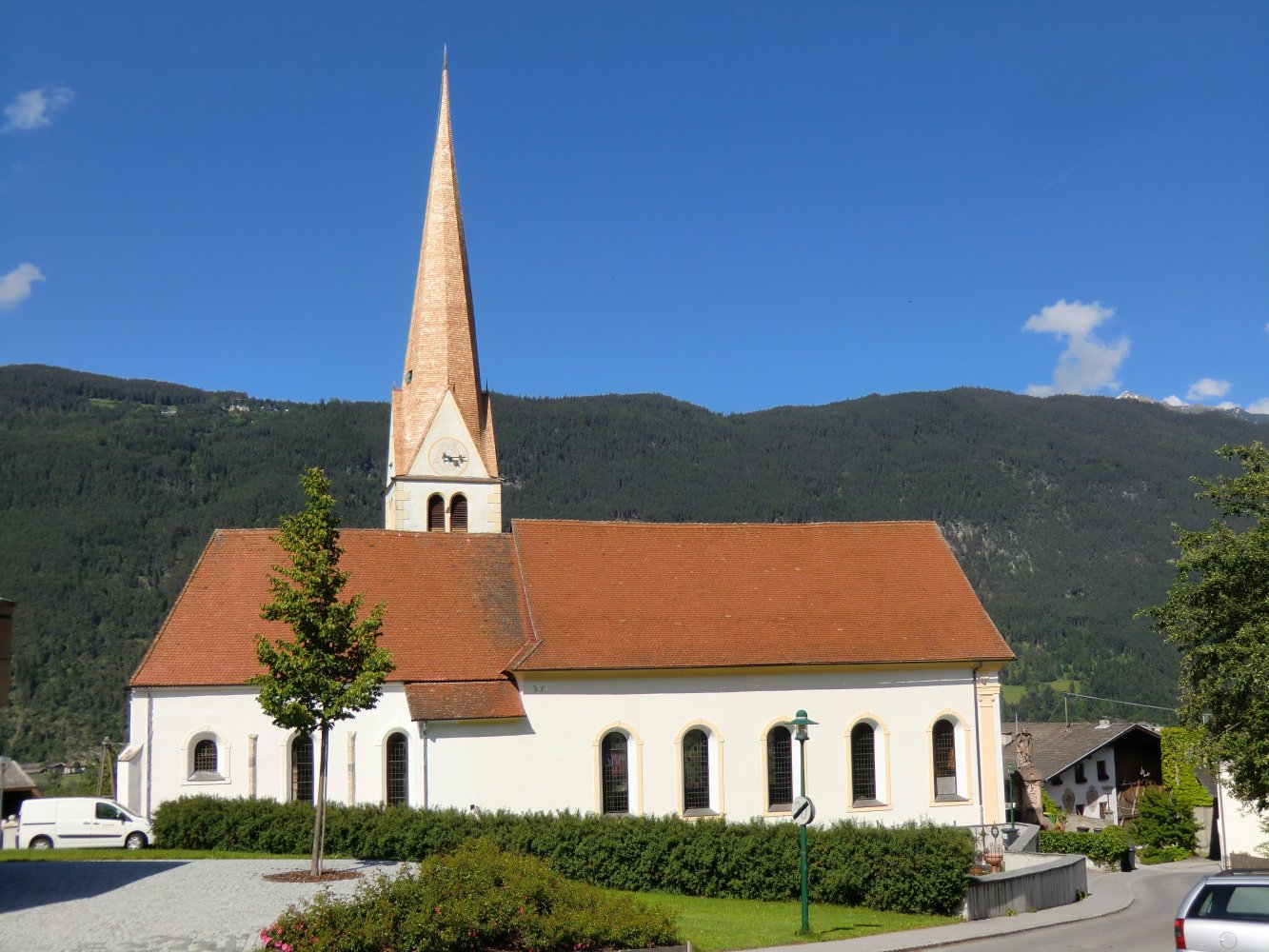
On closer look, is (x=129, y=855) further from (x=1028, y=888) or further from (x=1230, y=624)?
(x=1230, y=624)

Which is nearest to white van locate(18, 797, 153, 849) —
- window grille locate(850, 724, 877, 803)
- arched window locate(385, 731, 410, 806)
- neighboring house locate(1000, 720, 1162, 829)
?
arched window locate(385, 731, 410, 806)

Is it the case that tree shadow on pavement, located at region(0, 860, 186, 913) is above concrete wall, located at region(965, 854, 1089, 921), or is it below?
above

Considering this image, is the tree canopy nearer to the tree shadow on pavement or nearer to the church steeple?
the tree shadow on pavement

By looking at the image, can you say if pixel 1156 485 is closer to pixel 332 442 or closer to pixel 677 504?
pixel 677 504

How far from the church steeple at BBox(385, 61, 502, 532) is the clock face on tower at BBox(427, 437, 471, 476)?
0.11ft

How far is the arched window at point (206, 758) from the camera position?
1291 inches

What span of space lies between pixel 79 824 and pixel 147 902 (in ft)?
42.5

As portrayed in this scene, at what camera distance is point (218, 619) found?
112 ft

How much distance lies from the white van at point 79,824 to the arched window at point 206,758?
1883 millimetres

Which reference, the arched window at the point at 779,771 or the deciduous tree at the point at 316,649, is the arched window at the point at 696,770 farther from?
the deciduous tree at the point at 316,649

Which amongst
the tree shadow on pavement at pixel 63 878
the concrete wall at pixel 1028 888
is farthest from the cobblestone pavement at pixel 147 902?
the concrete wall at pixel 1028 888

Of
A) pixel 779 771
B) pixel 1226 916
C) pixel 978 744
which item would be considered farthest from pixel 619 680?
pixel 1226 916

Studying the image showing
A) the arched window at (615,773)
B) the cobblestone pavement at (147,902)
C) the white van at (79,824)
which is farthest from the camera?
the arched window at (615,773)

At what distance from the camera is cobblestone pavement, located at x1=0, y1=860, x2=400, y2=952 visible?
1734 centimetres
